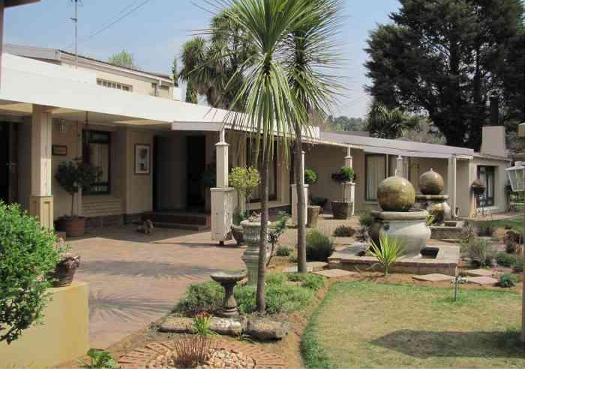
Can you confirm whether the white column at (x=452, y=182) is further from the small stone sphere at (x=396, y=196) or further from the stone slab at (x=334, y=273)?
the stone slab at (x=334, y=273)

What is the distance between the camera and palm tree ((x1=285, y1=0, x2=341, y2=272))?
666 centimetres

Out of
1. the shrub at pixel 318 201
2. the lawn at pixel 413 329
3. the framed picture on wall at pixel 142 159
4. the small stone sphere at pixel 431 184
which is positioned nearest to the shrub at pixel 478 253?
the lawn at pixel 413 329

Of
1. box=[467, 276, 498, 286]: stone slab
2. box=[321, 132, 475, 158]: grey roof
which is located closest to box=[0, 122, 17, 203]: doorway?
box=[467, 276, 498, 286]: stone slab

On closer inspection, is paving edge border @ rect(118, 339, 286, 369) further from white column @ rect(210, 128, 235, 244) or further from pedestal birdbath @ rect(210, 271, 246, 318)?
white column @ rect(210, 128, 235, 244)

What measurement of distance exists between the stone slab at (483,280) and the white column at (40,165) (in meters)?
7.17

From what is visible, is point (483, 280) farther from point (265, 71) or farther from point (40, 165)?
point (40, 165)

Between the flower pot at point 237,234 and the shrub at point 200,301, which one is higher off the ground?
the flower pot at point 237,234

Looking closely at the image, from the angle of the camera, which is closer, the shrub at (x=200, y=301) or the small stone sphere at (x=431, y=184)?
the shrub at (x=200, y=301)

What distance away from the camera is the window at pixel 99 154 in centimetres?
1366

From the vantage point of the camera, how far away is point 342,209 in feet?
59.7

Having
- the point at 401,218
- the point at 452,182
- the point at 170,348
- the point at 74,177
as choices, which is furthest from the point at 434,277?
the point at 452,182

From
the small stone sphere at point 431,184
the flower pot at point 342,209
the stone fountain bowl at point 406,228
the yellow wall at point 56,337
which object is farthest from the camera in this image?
the flower pot at point 342,209
